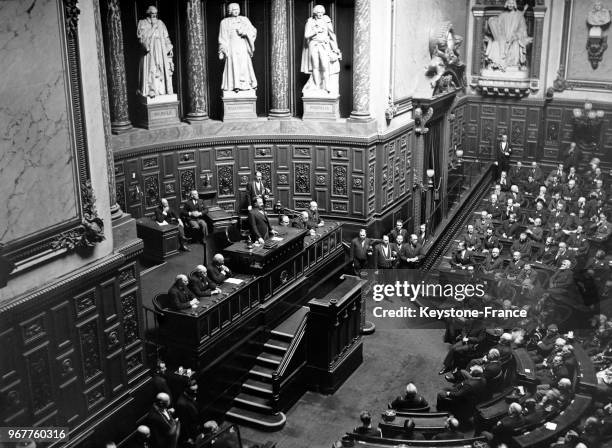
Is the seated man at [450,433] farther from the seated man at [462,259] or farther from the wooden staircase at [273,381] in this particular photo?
the seated man at [462,259]

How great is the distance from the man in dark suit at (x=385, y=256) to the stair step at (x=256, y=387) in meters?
5.66

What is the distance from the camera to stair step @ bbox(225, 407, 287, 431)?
15.2 metres

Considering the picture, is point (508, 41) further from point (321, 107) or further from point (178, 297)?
point (178, 297)

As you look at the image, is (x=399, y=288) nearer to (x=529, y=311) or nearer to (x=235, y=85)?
(x=529, y=311)

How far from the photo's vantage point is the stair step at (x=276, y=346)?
53.6ft

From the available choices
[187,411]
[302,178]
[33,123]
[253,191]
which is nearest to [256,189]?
[253,191]

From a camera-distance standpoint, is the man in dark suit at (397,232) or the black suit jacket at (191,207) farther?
the man in dark suit at (397,232)

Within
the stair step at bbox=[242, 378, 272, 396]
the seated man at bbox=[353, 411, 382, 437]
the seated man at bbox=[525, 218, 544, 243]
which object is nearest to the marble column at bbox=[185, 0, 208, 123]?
the stair step at bbox=[242, 378, 272, 396]

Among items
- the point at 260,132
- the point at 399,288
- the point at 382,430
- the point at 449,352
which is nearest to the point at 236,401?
the point at 382,430

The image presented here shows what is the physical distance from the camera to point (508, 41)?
29094 millimetres

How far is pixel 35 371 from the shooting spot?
456 inches

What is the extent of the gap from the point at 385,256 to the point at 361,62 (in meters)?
5.35

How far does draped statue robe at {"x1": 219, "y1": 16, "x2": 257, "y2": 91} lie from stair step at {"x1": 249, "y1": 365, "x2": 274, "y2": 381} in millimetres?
8719

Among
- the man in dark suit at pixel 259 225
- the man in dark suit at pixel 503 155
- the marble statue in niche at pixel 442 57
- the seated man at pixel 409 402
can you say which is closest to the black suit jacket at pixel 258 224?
the man in dark suit at pixel 259 225
